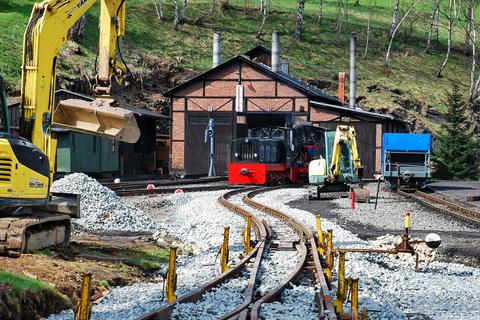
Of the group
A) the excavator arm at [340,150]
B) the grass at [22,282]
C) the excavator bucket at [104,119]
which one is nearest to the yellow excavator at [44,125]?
the excavator bucket at [104,119]

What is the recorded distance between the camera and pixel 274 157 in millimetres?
41500

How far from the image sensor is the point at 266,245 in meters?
15.7

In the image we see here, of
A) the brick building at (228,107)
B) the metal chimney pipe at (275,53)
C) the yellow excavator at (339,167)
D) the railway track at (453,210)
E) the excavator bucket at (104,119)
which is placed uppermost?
the metal chimney pipe at (275,53)

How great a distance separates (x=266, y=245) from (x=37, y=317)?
686 cm

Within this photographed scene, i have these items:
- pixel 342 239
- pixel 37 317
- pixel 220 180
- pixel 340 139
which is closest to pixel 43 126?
pixel 37 317

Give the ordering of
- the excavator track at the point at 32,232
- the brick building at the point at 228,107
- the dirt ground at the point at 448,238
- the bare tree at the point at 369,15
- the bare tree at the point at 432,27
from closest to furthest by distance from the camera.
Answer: the excavator track at the point at 32,232, the dirt ground at the point at 448,238, the brick building at the point at 228,107, the bare tree at the point at 369,15, the bare tree at the point at 432,27

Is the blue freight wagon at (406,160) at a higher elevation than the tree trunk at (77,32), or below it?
below

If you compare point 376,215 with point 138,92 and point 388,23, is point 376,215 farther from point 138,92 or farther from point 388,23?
point 388,23

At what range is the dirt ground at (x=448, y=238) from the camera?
54.1 ft

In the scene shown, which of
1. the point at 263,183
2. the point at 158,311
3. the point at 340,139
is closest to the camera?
the point at 158,311

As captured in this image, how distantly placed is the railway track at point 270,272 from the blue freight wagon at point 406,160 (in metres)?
Result: 17.1

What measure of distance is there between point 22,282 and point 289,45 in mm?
76518

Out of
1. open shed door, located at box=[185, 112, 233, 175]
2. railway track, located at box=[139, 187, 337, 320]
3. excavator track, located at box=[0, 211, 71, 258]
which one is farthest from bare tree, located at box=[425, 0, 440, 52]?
excavator track, located at box=[0, 211, 71, 258]

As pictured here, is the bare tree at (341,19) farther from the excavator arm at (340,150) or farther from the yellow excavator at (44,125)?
the yellow excavator at (44,125)
